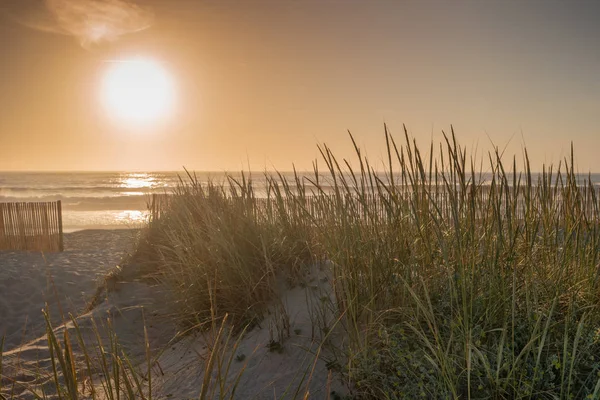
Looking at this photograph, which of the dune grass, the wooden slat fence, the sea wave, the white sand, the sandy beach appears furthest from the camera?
the sea wave

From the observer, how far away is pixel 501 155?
2504mm

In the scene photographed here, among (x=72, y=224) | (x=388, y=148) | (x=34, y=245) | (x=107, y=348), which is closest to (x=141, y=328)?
(x=107, y=348)

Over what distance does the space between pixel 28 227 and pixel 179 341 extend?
833 centimetres

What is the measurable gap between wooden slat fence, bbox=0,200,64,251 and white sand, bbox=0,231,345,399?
10.6 feet

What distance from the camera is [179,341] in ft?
11.7

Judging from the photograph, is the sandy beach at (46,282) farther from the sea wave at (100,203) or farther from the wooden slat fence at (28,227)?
the sea wave at (100,203)

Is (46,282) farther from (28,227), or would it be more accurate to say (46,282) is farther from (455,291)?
(455,291)

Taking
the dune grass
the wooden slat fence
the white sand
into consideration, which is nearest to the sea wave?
the wooden slat fence

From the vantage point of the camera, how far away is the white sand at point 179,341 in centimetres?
259

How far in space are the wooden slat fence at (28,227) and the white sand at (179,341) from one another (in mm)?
3233

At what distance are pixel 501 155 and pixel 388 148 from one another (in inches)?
25.7

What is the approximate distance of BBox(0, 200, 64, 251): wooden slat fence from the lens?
10000 millimetres

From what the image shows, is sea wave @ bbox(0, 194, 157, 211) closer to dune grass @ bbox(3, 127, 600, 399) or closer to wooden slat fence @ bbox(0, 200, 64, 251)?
wooden slat fence @ bbox(0, 200, 64, 251)

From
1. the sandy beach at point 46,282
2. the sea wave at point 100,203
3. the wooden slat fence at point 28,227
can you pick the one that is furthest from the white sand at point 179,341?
the sea wave at point 100,203
